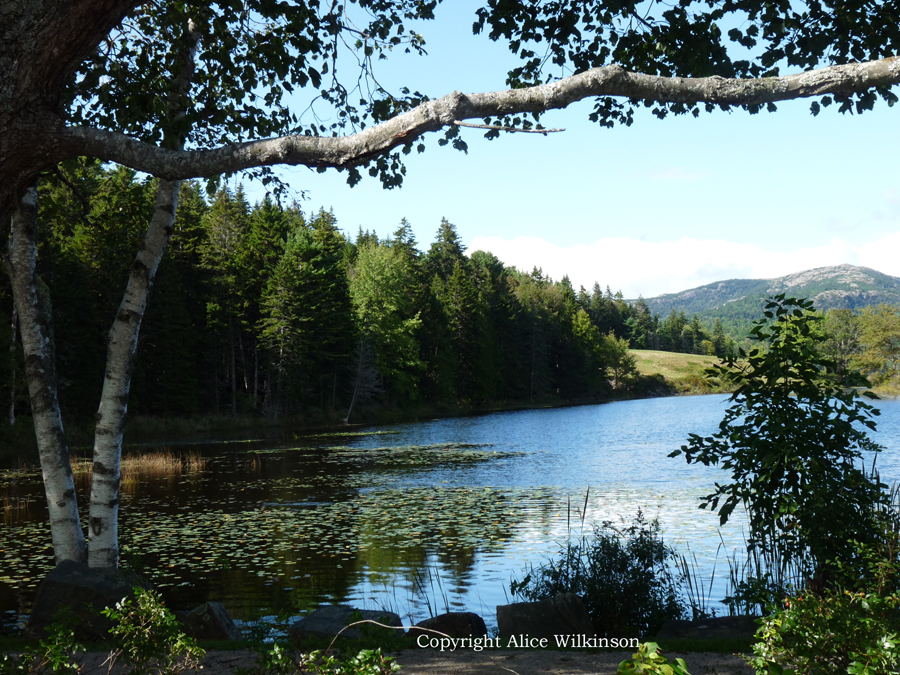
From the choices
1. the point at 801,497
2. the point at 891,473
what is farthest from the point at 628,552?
the point at 891,473

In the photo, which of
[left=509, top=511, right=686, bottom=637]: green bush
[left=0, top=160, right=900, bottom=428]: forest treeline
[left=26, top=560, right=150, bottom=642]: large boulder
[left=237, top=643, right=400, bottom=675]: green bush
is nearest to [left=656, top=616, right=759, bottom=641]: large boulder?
[left=509, top=511, right=686, bottom=637]: green bush

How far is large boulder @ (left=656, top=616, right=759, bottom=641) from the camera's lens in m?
6.25

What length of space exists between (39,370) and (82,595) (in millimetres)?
2423

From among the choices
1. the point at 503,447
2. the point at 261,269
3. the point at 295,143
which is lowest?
the point at 503,447

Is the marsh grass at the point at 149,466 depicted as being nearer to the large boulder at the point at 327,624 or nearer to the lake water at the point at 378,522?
the lake water at the point at 378,522

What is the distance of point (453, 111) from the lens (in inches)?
139

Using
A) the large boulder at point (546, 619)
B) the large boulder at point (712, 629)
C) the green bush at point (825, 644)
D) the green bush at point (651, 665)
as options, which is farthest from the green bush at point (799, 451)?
the green bush at point (651, 665)

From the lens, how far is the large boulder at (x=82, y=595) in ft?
21.9

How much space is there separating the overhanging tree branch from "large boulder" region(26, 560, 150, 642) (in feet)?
15.3

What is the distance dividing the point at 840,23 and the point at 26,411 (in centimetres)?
3717

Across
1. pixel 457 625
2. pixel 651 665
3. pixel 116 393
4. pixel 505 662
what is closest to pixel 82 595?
pixel 116 393

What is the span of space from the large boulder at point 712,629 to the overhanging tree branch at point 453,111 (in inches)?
181

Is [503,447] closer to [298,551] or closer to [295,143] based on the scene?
[298,551]

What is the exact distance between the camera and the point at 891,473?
696 inches
